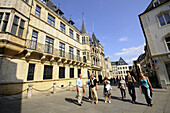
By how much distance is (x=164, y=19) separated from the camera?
10453mm

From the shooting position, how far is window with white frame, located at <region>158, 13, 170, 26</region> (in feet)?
33.8

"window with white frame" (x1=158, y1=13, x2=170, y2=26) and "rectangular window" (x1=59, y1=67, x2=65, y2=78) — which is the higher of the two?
"window with white frame" (x1=158, y1=13, x2=170, y2=26)

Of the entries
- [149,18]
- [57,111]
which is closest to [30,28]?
[57,111]

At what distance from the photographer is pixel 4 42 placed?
6.55 meters

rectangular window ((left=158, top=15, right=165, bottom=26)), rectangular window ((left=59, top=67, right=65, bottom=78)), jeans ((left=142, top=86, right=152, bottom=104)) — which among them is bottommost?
jeans ((left=142, top=86, right=152, bottom=104))

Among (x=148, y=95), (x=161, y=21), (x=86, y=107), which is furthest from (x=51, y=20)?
(x=161, y=21)

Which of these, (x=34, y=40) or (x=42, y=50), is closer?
(x=34, y=40)

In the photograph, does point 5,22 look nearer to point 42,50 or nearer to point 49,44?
point 42,50

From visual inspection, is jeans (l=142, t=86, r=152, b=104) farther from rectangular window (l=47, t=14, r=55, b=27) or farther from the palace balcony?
rectangular window (l=47, t=14, r=55, b=27)

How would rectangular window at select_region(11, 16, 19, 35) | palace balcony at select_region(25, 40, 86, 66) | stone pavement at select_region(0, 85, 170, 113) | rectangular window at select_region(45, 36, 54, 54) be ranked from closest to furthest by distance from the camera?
stone pavement at select_region(0, 85, 170, 113)
rectangular window at select_region(11, 16, 19, 35)
palace balcony at select_region(25, 40, 86, 66)
rectangular window at select_region(45, 36, 54, 54)

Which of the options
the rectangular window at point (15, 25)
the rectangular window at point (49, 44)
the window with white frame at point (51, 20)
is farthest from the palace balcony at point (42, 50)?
the window with white frame at point (51, 20)

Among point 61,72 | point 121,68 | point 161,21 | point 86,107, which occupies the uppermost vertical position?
point 161,21

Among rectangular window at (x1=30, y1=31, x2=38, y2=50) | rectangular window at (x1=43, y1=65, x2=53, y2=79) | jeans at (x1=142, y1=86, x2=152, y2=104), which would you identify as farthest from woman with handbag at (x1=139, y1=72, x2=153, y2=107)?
rectangular window at (x1=30, y1=31, x2=38, y2=50)

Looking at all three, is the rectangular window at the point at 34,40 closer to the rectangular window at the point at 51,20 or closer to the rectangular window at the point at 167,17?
the rectangular window at the point at 51,20
